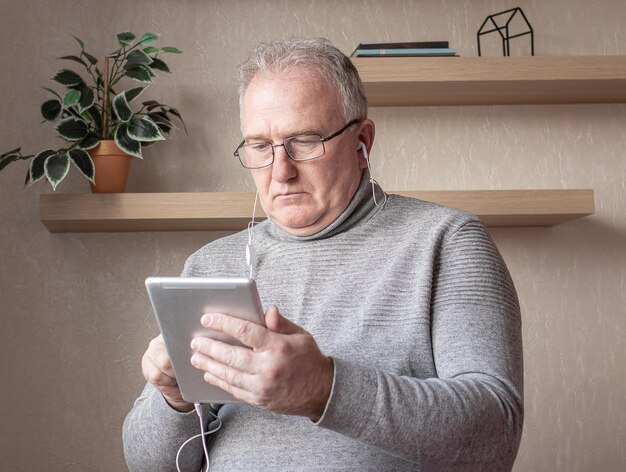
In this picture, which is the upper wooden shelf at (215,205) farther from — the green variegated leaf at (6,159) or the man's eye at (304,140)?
the man's eye at (304,140)

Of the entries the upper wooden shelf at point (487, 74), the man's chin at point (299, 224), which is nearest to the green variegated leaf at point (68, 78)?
the upper wooden shelf at point (487, 74)

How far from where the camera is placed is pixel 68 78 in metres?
2.22

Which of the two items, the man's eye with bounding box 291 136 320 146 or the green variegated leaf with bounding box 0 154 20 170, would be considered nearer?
the man's eye with bounding box 291 136 320 146

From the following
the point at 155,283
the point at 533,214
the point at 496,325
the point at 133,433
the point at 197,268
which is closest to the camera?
the point at 155,283

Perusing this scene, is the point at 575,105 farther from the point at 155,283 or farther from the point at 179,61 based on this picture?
the point at 155,283

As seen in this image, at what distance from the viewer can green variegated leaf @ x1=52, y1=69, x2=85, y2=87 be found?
221cm

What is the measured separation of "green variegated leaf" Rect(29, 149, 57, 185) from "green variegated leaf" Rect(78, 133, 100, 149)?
2.8 inches

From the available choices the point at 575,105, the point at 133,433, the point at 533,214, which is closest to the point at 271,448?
the point at 133,433

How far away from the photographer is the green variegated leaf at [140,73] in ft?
7.23

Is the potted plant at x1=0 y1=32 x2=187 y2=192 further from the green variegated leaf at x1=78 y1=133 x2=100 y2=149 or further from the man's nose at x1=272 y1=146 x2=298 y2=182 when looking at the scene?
the man's nose at x1=272 y1=146 x2=298 y2=182

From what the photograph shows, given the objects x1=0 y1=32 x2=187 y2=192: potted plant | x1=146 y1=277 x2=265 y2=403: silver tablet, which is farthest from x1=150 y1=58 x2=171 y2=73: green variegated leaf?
x1=146 y1=277 x2=265 y2=403: silver tablet

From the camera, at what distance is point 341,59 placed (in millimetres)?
1423

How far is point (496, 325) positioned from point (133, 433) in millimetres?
588

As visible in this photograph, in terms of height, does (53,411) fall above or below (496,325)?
below
